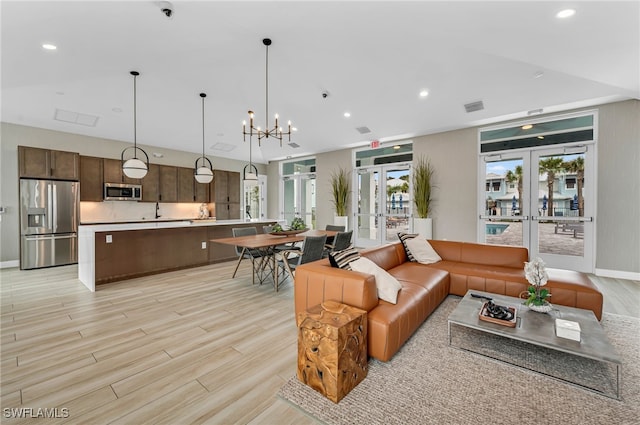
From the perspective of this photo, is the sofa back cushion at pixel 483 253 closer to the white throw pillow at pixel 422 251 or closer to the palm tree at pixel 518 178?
the white throw pillow at pixel 422 251

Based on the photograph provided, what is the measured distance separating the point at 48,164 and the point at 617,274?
35.0 ft

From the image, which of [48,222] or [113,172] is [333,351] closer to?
[48,222]

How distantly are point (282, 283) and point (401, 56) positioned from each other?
389cm

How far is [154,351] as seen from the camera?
236 cm

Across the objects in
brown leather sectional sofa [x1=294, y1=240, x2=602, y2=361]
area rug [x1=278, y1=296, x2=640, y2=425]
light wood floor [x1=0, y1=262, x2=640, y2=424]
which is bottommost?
light wood floor [x1=0, y1=262, x2=640, y2=424]

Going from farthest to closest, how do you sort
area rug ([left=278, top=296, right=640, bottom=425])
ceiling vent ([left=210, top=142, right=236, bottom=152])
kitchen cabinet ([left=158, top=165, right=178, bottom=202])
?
1. ceiling vent ([left=210, top=142, right=236, bottom=152])
2. kitchen cabinet ([left=158, top=165, right=178, bottom=202])
3. area rug ([left=278, top=296, right=640, bottom=425])

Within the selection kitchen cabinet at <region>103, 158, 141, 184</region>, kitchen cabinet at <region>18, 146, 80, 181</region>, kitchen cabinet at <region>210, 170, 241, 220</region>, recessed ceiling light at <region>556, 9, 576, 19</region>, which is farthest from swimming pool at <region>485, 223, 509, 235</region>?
kitchen cabinet at <region>18, 146, 80, 181</region>

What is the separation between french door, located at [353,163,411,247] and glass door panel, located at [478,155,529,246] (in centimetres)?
169

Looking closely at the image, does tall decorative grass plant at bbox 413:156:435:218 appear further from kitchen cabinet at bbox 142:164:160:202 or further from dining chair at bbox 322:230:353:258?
kitchen cabinet at bbox 142:164:160:202

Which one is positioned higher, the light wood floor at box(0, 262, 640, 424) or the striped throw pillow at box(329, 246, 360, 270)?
the striped throw pillow at box(329, 246, 360, 270)

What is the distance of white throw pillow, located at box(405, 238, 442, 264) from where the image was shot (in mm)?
3946

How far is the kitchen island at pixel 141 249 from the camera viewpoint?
14.0 ft

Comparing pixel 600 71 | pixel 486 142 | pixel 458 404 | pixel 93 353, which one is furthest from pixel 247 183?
pixel 600 71

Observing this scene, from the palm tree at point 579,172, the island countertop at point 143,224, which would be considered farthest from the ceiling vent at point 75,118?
the palm tree at point 579,172
